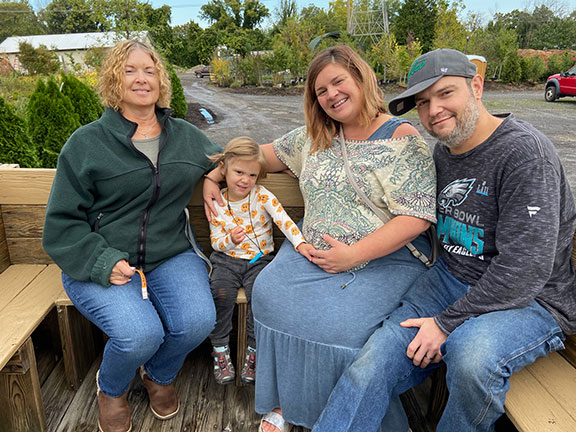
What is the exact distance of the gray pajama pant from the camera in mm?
2027

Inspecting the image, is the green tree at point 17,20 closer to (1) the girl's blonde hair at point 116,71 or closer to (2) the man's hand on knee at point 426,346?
(1) the girl's blonde hair at point 116,71

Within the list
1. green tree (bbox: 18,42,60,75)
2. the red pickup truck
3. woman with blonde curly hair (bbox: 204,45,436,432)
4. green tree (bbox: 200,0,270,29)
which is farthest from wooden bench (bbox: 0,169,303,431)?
green tree (bbox: 200,0,270,29)

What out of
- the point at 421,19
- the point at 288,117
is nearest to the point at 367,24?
the point at 421,19

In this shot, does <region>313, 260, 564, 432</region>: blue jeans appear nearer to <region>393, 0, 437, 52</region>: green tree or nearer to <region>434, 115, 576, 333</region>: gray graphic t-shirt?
<region>434, 115, 576, 333</region>: gray graphic t-shirt

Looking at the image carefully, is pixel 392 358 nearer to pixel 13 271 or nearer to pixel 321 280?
pixel 321 280

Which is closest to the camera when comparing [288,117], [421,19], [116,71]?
[116,71]

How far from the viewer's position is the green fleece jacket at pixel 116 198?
1.79m

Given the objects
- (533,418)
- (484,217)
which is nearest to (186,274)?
(484,217)

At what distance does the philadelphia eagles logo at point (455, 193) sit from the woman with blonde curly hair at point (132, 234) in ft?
3.49

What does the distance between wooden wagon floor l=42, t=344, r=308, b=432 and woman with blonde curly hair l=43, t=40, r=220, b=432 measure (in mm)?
81

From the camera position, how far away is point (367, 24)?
29141 millimetres

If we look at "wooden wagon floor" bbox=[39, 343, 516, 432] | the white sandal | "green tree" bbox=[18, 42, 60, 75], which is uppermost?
"green tree" bbox=[18, 42, 60, 75]

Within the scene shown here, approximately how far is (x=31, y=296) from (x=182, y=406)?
2.85 feet

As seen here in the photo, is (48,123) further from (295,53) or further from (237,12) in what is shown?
(237,12)
